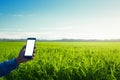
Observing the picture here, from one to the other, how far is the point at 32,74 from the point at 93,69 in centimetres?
183

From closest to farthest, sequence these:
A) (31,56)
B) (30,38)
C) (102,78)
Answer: (31,56) → (30,38) → (102,78)

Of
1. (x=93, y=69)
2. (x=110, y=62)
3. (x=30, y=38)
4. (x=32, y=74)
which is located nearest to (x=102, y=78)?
(x=93, y=69)

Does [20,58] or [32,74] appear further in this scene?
[32,74]

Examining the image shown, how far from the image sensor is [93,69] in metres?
7.76

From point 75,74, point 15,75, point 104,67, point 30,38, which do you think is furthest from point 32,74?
point 30,38

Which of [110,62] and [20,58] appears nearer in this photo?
[20,58]

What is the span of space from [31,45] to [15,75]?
479 cm

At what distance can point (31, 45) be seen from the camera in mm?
4324

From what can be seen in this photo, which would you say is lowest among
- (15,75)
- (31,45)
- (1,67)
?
(15,75)

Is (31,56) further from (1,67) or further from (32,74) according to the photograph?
(32,74)

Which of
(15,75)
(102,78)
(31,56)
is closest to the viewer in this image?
(31,56)

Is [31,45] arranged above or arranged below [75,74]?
above

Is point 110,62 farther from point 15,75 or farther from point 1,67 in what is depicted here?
point 1,67

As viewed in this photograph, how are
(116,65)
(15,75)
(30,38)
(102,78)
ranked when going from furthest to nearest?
1. (15,75)
2. (116,65)
3. (102,78)
4. (30,38)
